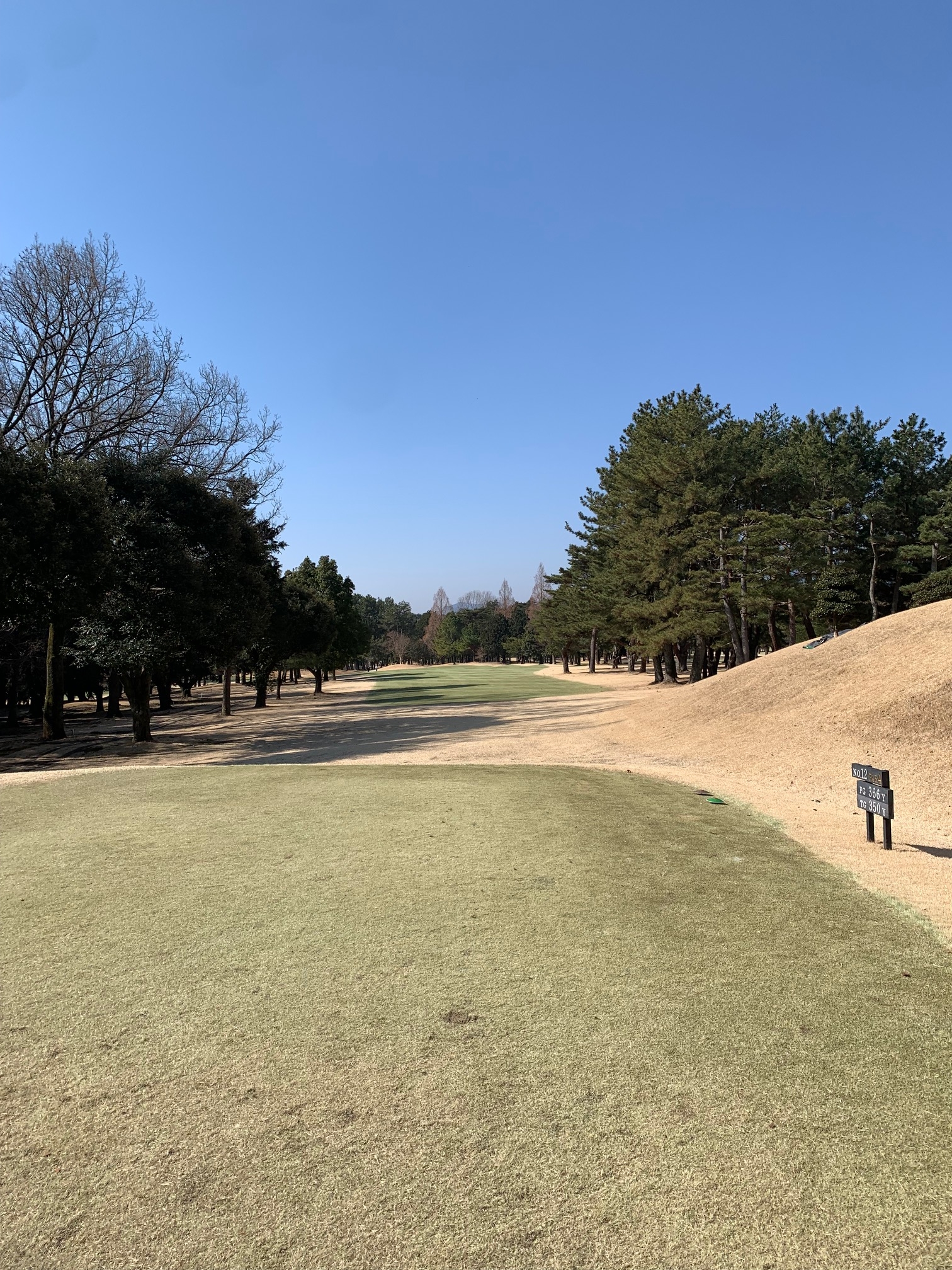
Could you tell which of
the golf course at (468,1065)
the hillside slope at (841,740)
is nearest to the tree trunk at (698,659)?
the hillside slope at (841,740)

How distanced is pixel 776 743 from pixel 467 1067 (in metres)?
12.3

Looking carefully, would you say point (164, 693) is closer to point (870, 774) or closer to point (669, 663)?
point (669, 663)

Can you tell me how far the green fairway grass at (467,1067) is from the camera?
8.03 feet

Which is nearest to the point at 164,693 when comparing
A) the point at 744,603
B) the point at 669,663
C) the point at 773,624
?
the point at 669,663

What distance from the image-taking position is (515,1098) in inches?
123

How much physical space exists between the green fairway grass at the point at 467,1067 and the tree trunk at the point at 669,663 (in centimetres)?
3473

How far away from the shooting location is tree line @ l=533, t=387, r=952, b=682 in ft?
113

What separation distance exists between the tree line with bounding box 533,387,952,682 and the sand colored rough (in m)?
11.5

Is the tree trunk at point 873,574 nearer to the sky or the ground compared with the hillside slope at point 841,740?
nearer to the sky

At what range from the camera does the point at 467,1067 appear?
337 centimetres

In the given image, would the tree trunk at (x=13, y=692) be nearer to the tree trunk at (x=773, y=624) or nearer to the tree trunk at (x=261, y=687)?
the tree trunk at (x=261, y=687)

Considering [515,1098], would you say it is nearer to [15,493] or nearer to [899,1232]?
[899,1232]

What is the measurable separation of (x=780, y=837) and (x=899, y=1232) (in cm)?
613

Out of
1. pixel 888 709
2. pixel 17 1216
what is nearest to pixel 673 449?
pixel 888 709
